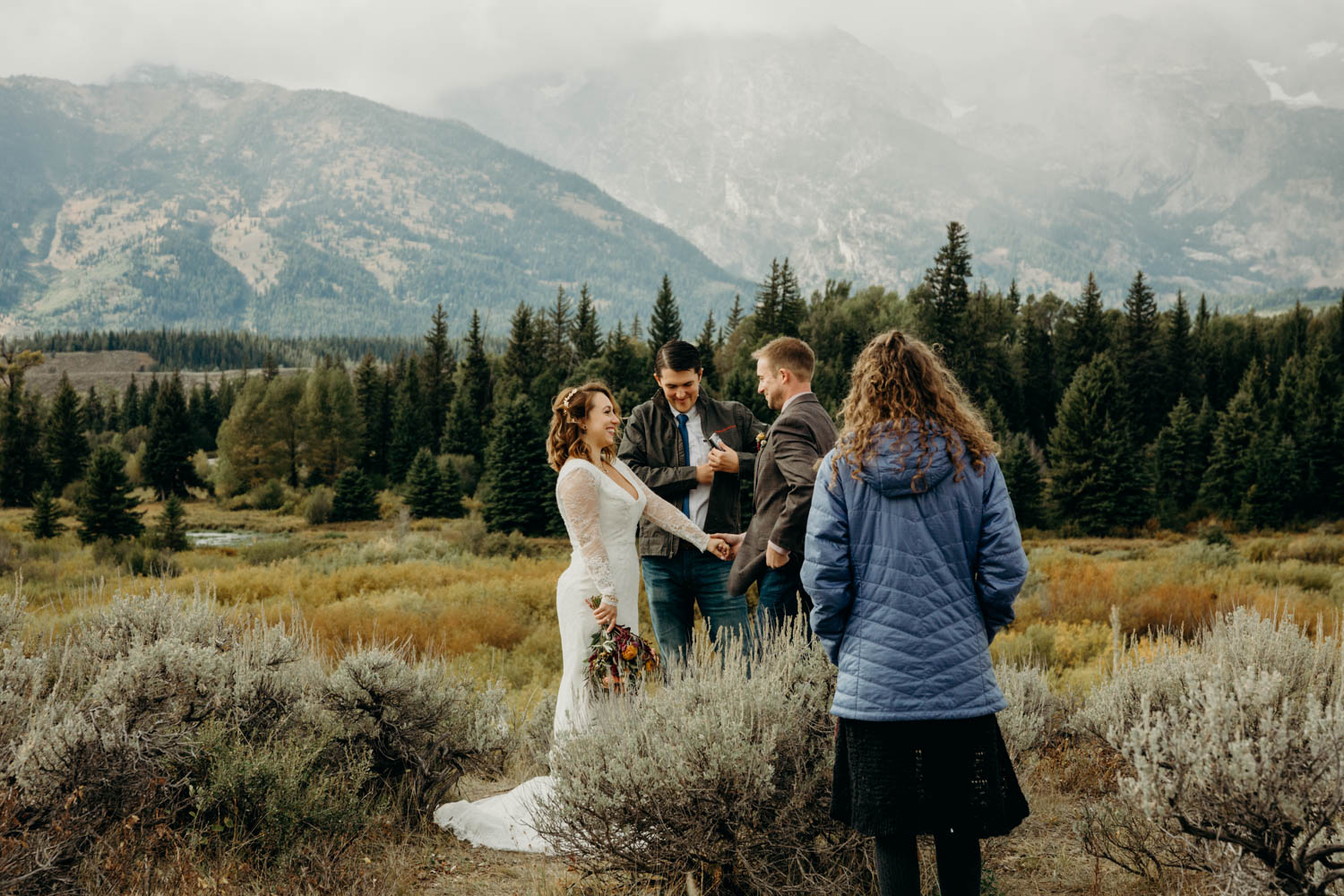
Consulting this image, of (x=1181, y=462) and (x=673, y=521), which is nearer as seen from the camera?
(x=673, y=521)

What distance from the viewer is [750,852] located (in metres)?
3.57

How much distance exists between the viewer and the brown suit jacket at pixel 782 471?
13.9 ft

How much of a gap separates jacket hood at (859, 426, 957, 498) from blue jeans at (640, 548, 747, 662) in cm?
209

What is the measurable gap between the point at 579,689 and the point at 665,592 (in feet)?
2.39

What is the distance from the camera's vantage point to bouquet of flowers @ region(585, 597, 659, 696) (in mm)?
4500

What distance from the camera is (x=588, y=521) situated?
180 inches

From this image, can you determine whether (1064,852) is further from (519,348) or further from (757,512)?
(519,348)

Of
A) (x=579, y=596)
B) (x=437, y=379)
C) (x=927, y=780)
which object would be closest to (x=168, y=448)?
(x=437, y=379)

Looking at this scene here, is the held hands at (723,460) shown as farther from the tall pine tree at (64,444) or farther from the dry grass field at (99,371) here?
the dry grass field at (99,371)

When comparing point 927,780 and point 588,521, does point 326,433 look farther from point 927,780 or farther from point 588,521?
point 927,780

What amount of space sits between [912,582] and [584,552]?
203 centimetres

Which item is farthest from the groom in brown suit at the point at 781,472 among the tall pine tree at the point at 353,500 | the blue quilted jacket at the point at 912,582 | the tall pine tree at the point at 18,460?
the tall pine tree at the point at 18,460

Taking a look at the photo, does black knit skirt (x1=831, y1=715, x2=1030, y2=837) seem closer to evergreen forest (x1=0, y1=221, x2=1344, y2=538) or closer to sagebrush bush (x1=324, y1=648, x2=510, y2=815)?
sagebrush bush (x1=324, y1=648, x2=510, y2=815)

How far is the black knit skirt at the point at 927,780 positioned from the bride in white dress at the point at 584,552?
1824 millimetres
